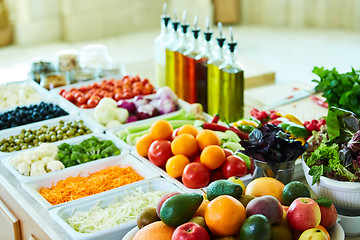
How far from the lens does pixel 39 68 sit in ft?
11.0

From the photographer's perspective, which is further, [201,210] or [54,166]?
[54,166]

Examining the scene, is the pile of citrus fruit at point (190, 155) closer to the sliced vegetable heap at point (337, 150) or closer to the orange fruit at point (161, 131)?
the orange fruit at point (161, 131)

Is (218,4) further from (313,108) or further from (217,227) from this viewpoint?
(217,227)

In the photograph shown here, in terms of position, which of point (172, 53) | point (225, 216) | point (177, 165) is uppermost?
point (172, 53)

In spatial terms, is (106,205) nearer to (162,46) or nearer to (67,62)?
(162,46)

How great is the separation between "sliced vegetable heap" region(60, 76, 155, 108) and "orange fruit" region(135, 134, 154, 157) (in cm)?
69

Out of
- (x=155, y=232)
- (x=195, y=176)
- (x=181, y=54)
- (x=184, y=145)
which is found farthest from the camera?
(x=181, y=54)

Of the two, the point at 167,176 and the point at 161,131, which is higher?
the point at 161,131

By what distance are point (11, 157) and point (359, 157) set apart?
1383 millimetres

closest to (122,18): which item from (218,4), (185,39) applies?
(218,4)

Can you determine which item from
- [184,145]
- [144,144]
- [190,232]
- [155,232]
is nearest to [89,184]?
[144,144]

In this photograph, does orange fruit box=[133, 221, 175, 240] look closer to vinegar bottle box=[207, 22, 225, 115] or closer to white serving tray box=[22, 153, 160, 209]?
white serving tray box=[22, 153, 160, 209]

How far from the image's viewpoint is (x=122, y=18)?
8109 mm

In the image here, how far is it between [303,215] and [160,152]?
2.54 ft
